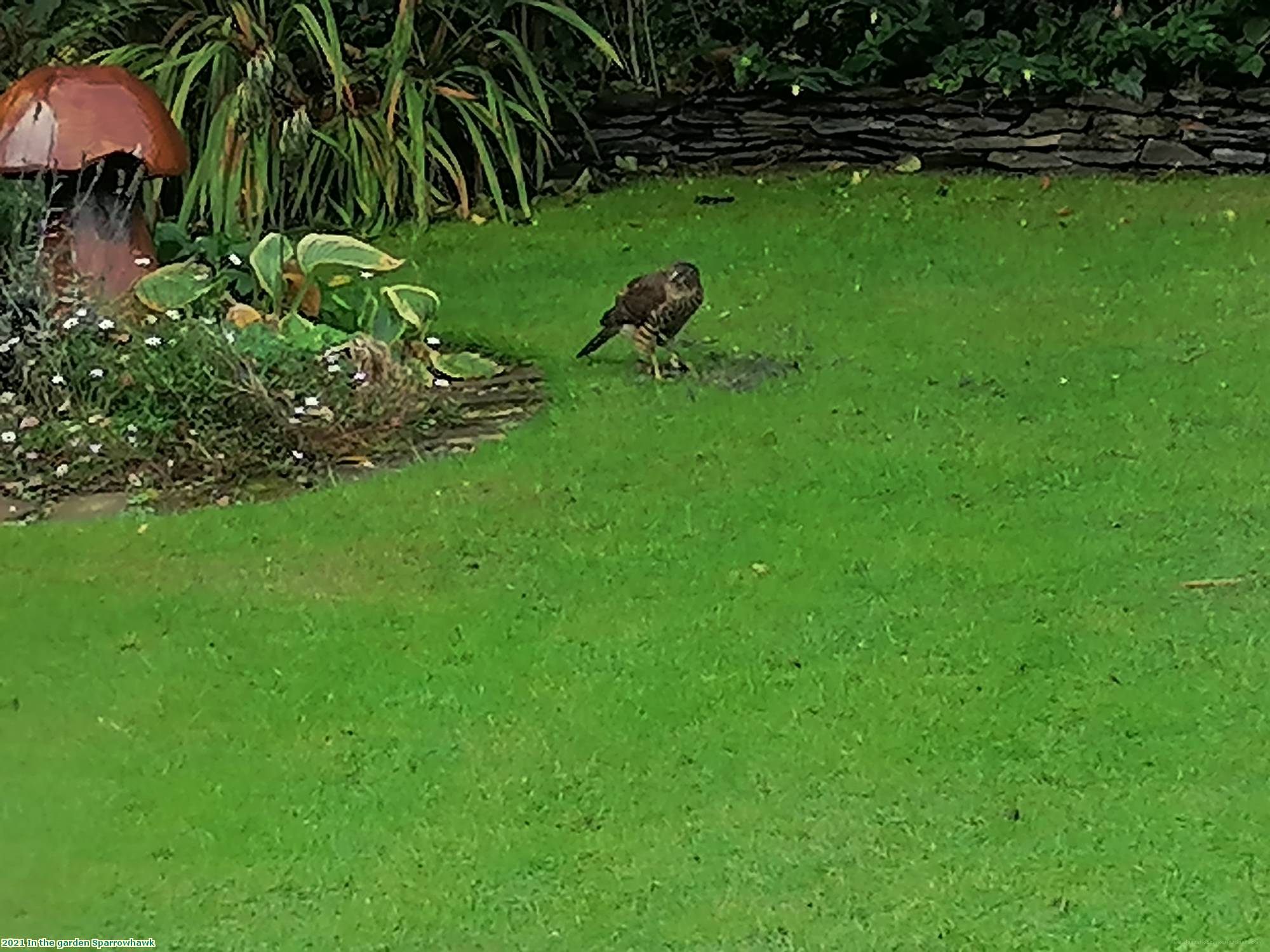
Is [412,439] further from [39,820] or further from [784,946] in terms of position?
[784,946]

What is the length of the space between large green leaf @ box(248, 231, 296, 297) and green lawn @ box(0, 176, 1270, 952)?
1.12 m

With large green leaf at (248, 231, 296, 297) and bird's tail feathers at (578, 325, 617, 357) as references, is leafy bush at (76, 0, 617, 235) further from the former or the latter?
bird's tail feathers at (578, 325, 617, 357)

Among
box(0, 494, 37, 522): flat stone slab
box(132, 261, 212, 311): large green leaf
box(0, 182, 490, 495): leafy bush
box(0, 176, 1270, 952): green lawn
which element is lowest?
box(0, 176, 1270, 952): green lawn

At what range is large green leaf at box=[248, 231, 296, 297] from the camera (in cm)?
695

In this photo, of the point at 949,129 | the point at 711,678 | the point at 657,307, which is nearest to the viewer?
the point at 711,678

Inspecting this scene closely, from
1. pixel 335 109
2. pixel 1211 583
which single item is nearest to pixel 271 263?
pixel 335 109

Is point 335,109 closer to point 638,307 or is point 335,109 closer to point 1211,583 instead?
point 638,307

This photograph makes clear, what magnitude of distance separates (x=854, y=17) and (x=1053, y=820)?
787 cm

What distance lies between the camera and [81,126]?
22.6ft

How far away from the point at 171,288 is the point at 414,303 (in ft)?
2.91

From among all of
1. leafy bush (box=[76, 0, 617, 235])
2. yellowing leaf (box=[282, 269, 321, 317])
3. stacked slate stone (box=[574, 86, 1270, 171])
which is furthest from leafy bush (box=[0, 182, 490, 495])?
stacked slate stone (box=[574, 86, 1270, 171])

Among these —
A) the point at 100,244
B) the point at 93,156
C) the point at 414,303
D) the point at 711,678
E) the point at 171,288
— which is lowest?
the point at 711,678

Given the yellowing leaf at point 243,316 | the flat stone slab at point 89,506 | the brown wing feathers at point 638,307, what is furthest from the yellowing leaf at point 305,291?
the flat stone slab at point 89,506

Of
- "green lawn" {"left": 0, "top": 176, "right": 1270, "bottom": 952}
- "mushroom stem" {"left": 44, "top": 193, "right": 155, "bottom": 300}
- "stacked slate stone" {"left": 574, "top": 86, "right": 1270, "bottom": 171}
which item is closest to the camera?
"green lawn" {"left": 0, "top": 176, "right": 1270, "bottom": 952}
